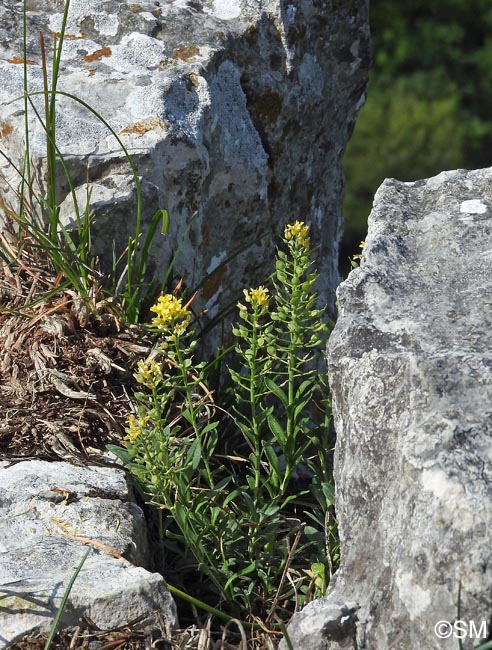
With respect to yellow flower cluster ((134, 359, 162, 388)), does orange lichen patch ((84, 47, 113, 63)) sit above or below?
above

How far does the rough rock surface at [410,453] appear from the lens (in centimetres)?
137

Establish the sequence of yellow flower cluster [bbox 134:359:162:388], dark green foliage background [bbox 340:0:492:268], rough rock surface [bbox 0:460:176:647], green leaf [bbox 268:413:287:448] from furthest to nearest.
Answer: dark green foliage background [bbox 340:0:492:268] → green leaf [bbox 268:413:287:448] → yellow flower cluster [bbox 134:359:162:388] → rough rock surface [bbox 0:460:176:647]

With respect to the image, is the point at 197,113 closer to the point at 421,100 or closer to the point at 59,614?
the point at 59,614

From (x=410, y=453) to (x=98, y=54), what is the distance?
1.84 metres

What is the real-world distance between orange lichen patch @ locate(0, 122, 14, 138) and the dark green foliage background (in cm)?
957

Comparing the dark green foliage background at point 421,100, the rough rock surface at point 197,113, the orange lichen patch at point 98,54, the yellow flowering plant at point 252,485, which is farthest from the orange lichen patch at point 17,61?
the dark green foliage background at point 421,100

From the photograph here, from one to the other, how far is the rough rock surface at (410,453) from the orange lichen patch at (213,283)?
2.86 feet

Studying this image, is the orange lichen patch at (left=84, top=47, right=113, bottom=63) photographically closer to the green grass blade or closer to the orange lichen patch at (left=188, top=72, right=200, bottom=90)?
the orange lichen patch at (left=188, top=72, right=200, bottom=90)

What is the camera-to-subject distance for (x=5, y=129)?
2598 mm


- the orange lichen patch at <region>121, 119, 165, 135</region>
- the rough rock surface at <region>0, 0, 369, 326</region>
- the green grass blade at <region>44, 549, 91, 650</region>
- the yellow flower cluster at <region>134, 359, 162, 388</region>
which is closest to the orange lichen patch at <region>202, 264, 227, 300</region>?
the rough rock surface at <region>0, 0, 369, 326</region>

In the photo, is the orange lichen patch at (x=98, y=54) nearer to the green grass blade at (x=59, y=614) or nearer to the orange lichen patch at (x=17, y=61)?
the orange lichen patch at (x=17, y=61)

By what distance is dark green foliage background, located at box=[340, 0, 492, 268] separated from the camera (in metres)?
12.4

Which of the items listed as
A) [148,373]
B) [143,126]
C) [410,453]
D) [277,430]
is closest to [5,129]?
[143,126]

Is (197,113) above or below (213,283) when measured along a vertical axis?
above
